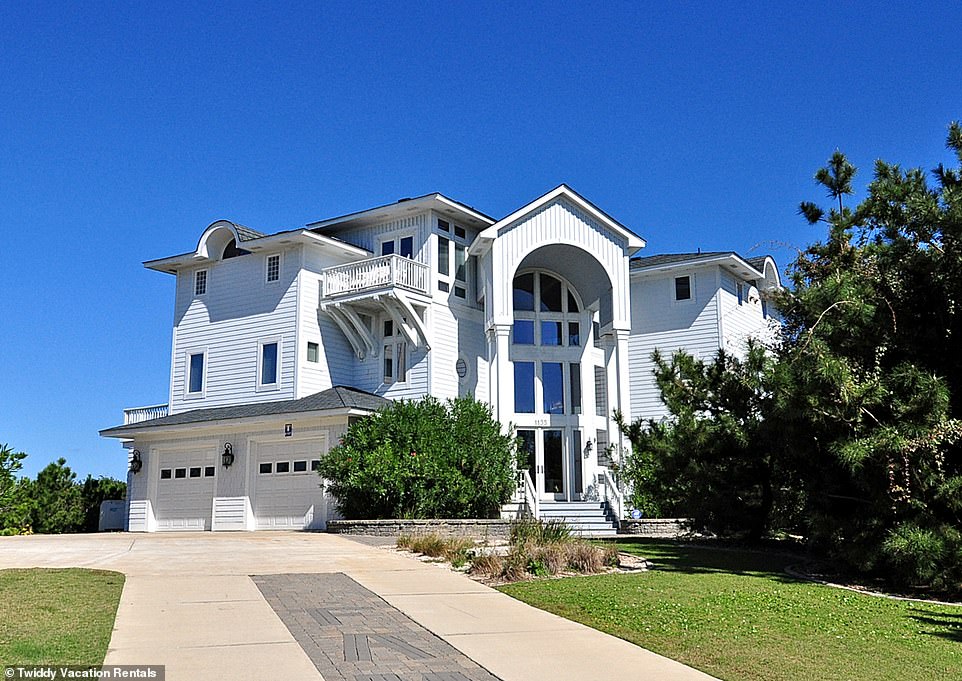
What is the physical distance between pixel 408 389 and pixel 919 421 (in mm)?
16607

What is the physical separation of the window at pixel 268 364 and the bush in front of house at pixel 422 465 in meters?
5.29

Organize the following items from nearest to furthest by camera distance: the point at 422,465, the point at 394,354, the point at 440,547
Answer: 1. the point at 440,547
2. the point at 422,465
3. the point at 394,354

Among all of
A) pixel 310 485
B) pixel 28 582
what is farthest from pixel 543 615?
pixel 310 485

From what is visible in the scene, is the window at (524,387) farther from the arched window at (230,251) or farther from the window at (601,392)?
the arched window at (230,251)

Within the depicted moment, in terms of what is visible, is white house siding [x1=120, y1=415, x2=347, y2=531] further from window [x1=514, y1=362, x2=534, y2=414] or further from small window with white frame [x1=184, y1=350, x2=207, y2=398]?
window [x1=514, y1=362, x2=534, y2=414]

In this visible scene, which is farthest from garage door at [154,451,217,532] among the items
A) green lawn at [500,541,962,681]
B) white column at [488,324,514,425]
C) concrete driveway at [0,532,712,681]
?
green lawn at [500,541,962,681]

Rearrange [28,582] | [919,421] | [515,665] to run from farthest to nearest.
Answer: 1. [919,421]
2. [28,582]
3. [515,665]

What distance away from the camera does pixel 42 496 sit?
90.8 ft

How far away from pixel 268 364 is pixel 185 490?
447 cm

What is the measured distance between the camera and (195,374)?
93.8ft

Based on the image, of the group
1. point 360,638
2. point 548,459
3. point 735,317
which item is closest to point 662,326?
point 735,317

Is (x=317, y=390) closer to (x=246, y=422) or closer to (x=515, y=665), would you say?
(x=246, y=422)

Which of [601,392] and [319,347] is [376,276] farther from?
[601,392]

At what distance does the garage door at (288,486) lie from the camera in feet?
80.1
